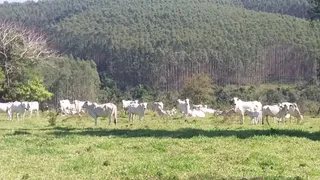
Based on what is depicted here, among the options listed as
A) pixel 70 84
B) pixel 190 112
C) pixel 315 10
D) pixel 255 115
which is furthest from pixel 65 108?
pixel 70 84

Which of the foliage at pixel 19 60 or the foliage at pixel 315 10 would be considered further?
the foliage at pixel 19 60

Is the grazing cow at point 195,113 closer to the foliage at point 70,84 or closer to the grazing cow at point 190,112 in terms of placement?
the grazing cow at point 190,112

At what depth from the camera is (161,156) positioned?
15.6 metres

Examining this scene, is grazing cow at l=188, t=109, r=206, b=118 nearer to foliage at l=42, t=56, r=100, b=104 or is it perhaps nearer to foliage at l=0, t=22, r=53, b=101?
foliage at l=0, t=22, r=53, b=101

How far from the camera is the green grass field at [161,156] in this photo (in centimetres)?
1287

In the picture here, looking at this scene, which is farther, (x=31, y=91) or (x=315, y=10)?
(x=31, y=91)

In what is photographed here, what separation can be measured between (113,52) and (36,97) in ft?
380

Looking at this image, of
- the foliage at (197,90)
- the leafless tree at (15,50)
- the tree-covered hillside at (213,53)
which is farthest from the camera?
the tree-covered hillside at (213,53)

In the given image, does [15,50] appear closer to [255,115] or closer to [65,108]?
[65,108]

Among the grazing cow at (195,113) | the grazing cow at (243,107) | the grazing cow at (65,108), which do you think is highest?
the grazing cow at (243,107)

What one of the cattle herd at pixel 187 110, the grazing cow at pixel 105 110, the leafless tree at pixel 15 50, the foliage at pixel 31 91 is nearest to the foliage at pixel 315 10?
the cattle herd at pixel 187 110

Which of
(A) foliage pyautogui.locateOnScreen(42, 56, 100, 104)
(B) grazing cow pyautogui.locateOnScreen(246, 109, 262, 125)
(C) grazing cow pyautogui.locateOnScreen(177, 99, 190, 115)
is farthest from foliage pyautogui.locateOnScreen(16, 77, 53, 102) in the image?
(A) foliage pyautogui.locateOnScreen(42, 56, 100, 104)

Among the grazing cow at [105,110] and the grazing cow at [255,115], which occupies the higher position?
the grazing cow at [105,110]

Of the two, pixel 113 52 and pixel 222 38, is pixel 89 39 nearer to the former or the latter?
pixel 113 52
